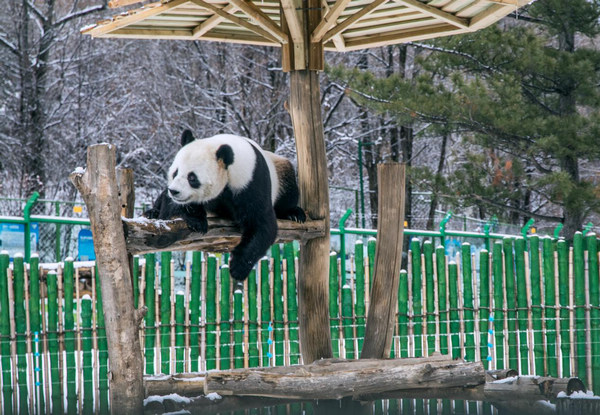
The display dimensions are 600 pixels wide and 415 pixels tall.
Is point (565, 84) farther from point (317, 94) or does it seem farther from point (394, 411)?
point (394, 411)

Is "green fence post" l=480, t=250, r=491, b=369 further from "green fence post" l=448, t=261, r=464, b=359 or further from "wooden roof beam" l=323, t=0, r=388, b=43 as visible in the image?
"wooden roof beam" l=323, t=0, r=388, b=43

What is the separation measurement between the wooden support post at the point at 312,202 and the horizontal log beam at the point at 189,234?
0.14m

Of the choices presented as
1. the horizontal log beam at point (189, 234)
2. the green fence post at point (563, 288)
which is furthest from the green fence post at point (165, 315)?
the green fence post at point (563, 288)

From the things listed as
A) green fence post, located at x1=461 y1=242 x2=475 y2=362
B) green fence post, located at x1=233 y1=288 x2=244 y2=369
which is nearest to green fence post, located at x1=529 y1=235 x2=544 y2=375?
green fence post, located at x1=461 y1=242 x2=475 y2=362

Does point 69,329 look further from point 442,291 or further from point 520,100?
point 520,100

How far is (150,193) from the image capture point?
15508mm

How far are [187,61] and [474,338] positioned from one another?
8861mm

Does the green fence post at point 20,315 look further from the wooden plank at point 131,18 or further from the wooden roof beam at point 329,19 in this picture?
the wooden roof beam at point 329,19

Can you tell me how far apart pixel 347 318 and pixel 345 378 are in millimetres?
2279

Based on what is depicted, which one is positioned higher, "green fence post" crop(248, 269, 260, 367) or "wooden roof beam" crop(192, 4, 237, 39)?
"wooden roof beam" crop(192, 4, 237, 39)

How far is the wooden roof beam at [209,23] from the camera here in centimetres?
561

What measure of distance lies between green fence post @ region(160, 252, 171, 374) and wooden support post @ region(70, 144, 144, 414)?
2.17 metres

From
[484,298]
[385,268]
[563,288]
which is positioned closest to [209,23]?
[385,268]

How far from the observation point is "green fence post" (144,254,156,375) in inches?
257
